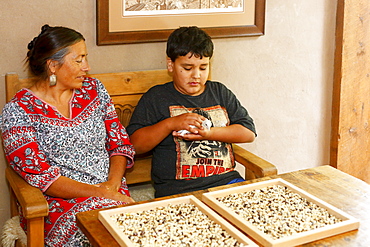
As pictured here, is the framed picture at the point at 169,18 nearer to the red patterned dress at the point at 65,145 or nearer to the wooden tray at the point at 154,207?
the red patterned dress at the point at 65,145

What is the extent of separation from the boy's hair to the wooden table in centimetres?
72

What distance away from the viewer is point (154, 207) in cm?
188

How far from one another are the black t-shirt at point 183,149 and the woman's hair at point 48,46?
49cm

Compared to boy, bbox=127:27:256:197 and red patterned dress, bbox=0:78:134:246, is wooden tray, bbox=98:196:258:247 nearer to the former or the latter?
red patterned dress, bbox=0:78:134:246

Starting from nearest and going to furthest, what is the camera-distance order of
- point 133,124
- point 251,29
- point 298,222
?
point 298,222
point 133,124
point 251,29

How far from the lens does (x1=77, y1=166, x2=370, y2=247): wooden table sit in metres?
1.68

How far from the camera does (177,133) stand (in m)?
2.47

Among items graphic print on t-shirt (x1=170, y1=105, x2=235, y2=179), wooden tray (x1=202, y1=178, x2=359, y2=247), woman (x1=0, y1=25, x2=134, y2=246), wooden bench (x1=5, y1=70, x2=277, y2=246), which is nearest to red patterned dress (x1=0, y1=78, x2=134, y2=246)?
woman (x1=0, y1=25, x2=134, y2=246)

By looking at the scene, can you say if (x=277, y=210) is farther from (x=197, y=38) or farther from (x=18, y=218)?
(x=18, y=218)

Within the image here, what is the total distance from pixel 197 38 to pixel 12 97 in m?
0.91

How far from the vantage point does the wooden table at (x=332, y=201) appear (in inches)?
66.3

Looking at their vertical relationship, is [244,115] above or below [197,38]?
below

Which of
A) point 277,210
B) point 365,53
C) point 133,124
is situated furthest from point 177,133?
point 365,53

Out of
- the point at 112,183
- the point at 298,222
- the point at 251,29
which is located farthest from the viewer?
the point at 251,29
